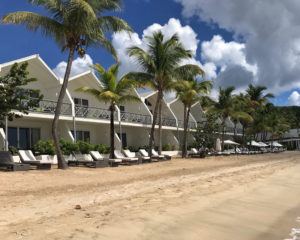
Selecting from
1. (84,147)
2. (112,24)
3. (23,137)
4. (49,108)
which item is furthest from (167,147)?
(112,24)

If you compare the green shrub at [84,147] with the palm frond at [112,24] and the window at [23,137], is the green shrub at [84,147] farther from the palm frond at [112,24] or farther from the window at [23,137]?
the palm frond at [112,24]

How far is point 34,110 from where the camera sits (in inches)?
1027

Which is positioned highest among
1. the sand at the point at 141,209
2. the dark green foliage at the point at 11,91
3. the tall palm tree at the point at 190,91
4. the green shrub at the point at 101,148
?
the tall palm tree at the point at 190,91

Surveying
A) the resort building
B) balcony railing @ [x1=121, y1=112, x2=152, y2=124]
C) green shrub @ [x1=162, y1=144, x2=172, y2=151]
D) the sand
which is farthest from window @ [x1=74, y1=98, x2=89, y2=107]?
the sand

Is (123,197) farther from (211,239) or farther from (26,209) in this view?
(211,239)

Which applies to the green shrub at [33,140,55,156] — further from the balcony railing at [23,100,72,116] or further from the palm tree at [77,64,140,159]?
the palm tree at [77,64,140,159]

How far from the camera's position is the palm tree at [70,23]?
19.8 metres

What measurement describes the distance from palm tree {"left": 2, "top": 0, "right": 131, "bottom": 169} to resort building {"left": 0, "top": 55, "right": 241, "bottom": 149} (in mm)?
5418

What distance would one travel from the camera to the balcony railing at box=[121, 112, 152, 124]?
35812mm

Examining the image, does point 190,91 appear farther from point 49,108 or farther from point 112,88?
point 49,108

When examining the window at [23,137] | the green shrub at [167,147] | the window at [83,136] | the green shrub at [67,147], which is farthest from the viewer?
the green shrub at [167,147]

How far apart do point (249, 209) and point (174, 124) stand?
30904 millimetres

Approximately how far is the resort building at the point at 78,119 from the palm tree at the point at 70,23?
542 centimetres

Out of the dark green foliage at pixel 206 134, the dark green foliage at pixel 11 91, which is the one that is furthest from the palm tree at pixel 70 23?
the dark green foliage at pixel 206 134
